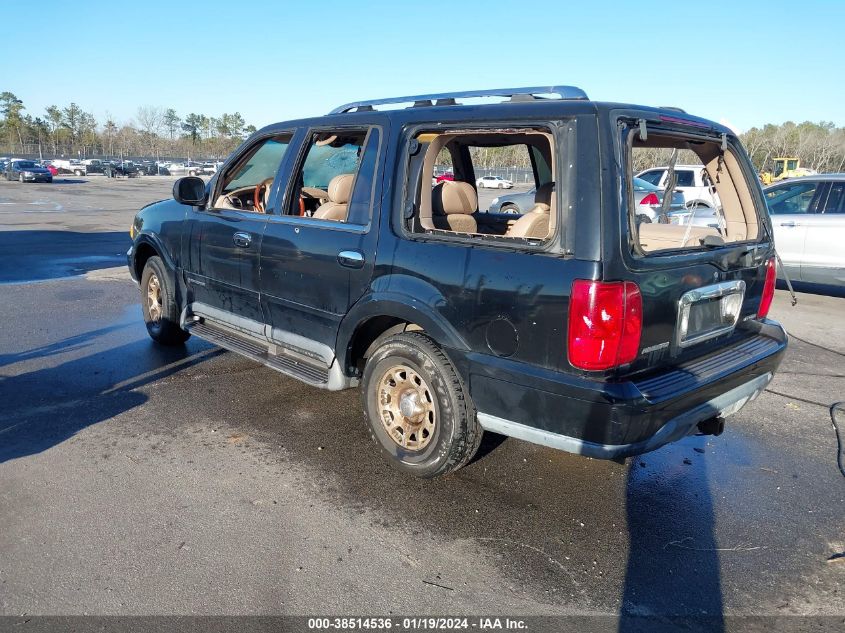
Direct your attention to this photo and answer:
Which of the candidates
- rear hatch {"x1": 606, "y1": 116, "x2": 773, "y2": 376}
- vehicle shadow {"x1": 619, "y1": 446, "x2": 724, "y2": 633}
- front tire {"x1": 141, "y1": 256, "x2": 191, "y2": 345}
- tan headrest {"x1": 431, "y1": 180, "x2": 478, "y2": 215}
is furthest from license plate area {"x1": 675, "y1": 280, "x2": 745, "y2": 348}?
front tire {"x1": 141, "y1": 256, "x2": 191, "y2": 345}

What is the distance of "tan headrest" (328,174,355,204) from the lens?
439cm

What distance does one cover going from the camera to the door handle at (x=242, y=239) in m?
4.62

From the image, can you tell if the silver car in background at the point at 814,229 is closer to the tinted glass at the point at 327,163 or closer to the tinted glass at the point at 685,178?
the tinted glass at the point at 685,178

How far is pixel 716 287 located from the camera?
345cm

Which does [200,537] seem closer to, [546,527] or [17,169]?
[546,527]

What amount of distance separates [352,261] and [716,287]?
6.62 ft

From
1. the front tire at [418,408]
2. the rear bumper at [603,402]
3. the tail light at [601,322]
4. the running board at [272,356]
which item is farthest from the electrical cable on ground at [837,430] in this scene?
the running board at [272,356]

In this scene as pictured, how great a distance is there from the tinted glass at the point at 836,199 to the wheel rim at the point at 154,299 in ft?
28.1

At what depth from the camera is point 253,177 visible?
539 cm

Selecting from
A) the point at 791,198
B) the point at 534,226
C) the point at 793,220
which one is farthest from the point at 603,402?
the point at 791,198

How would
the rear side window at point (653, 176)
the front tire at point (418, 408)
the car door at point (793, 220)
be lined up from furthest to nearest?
1. the rear side window at point (653, 176)
2. the car door at point (793, 220)
3. the front tire at point (418, 408)

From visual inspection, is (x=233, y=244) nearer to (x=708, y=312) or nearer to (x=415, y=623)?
(x=415, y=623)

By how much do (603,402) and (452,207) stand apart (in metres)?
1.78

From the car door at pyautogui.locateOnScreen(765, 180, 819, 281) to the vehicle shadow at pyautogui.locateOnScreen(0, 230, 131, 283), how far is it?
399 inches
